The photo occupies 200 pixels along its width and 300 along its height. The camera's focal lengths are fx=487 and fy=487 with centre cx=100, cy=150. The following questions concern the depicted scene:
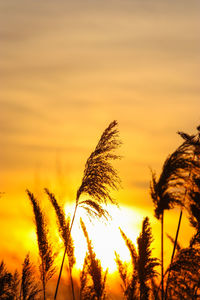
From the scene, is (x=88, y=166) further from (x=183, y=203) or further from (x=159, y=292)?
(x=159, y=292)

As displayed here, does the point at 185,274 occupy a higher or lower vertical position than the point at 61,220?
lower

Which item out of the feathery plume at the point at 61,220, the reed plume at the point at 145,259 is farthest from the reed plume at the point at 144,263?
the feathery plume at the point at 61,220

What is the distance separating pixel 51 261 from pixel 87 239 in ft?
2.74

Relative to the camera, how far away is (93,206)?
26.2 ft

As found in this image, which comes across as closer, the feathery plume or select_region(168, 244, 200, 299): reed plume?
select_region(168, 244, 200, 299): reed plume

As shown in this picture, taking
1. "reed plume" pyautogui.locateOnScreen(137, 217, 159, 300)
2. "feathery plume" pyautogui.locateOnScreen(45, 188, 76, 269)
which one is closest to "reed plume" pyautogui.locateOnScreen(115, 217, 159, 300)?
"reed plume" pyautogui.locateOnScreen(137, 217, 159, 300)

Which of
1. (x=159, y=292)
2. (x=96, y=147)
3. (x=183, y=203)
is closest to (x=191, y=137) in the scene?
(x=183, y=203)

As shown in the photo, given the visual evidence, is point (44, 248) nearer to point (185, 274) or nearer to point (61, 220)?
point (61, 220)

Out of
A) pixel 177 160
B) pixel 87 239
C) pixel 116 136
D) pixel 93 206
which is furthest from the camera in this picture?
pixel 87 239

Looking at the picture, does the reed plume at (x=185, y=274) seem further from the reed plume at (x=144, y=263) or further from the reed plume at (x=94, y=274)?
the reed plume at (x=94, y=274)

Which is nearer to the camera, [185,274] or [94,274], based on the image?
[185,274]

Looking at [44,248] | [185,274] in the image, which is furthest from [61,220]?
[185,274]

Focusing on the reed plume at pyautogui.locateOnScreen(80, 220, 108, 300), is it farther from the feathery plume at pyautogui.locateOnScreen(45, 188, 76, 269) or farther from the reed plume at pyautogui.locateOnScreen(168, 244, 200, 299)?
the reed plume at pyautogui.locateOnScreen(168, 244, 200, 299)

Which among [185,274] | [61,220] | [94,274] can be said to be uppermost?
[61,220]
